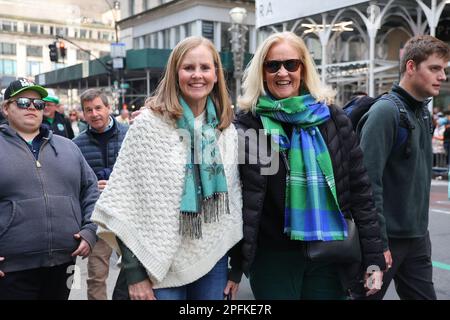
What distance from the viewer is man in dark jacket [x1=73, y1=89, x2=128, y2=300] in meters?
Answer: 4.52

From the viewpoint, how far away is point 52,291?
2.96 metres

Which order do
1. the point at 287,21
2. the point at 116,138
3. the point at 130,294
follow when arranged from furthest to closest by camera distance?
the point at 287,21, the point at 116,138, the point at 130,294

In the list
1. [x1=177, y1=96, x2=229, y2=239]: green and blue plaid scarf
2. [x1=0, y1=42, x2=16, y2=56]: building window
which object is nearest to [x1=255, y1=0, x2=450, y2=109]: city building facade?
[x1=177, y1=96, x2=229, y2=239]: green and blue plaid scarf

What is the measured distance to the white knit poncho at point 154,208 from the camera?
7.61ft

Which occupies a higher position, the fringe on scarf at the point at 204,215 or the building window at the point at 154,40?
the building window at the point at 154,40

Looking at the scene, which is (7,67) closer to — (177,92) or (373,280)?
(177,92)

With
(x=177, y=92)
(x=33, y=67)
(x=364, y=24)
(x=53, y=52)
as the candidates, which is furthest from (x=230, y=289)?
(x=33, y=67)

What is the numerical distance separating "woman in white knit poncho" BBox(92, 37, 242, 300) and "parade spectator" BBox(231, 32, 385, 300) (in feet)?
0.46

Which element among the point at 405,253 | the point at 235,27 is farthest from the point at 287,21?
the point at 405,253

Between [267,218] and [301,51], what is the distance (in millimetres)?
918

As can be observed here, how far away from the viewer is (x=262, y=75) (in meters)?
2.74

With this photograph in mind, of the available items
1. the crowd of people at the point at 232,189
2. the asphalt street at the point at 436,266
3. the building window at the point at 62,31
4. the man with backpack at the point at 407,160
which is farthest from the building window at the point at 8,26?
the man with backpack at the point at 407,160

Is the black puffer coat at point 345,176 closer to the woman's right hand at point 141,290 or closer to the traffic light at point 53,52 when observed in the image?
the woman's right hand at point 141,290
